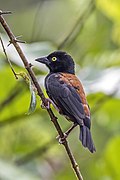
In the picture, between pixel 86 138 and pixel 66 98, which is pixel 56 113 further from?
pixel 86 138

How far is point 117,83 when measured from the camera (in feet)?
13.1

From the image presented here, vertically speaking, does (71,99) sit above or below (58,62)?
below

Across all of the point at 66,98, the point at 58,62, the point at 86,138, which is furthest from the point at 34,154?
the point at 86,138

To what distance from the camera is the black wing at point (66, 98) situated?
121 inches

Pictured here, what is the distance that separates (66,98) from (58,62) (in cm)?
47

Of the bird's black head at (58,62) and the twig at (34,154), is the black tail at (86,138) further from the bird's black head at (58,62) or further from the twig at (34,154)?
the twig at (34,154)

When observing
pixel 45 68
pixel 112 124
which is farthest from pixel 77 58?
pixel 45 68

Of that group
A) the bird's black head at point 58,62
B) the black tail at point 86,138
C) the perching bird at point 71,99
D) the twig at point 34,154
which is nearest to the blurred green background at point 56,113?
the twig at point 34,154

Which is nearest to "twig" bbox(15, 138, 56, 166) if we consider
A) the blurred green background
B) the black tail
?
the blurred green background

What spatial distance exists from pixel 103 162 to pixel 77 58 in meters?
0.72

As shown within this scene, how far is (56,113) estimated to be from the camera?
4.55 m

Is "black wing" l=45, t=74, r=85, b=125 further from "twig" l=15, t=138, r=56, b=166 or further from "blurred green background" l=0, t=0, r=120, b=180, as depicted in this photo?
"twig" l=15, t=138, r=56, b=166

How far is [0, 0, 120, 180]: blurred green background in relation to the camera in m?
3.94

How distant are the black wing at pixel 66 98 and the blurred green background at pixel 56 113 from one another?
523mm
